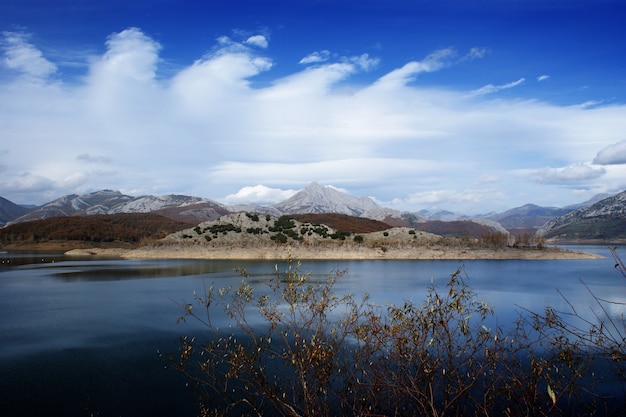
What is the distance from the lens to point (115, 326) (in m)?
19.9

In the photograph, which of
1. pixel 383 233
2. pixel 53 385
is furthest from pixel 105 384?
pixel 383 233

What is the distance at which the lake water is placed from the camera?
11.4 meters

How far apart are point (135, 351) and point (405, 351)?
11.2 meters

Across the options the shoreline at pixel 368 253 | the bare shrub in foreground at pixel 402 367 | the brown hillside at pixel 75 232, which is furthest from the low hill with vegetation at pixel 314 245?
the bare shrub in foreground at pixel 402 367

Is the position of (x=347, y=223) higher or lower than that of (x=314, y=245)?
higher

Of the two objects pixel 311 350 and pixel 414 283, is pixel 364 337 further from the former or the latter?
pixel 414 283

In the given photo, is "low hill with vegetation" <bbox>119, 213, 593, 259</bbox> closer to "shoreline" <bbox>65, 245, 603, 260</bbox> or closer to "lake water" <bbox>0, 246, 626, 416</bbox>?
"shoreline" <bbox>65, 245, 603, 260</bbox>

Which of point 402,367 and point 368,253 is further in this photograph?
point 368,253

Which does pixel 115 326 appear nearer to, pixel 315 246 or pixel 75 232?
pixel 315 246

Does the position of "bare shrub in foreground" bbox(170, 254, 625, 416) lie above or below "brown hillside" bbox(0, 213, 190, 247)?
below

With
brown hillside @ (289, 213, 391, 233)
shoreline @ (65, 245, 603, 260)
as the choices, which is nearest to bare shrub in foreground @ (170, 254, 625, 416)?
A: shoreline @ (65, 245, 603, 260)

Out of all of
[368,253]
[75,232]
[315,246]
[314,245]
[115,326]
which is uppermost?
Result: [75,232]

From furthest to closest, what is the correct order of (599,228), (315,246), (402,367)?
(599,228) < (315,246) < (402,367)

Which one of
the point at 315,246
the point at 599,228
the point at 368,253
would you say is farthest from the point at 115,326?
the point at 599,228
